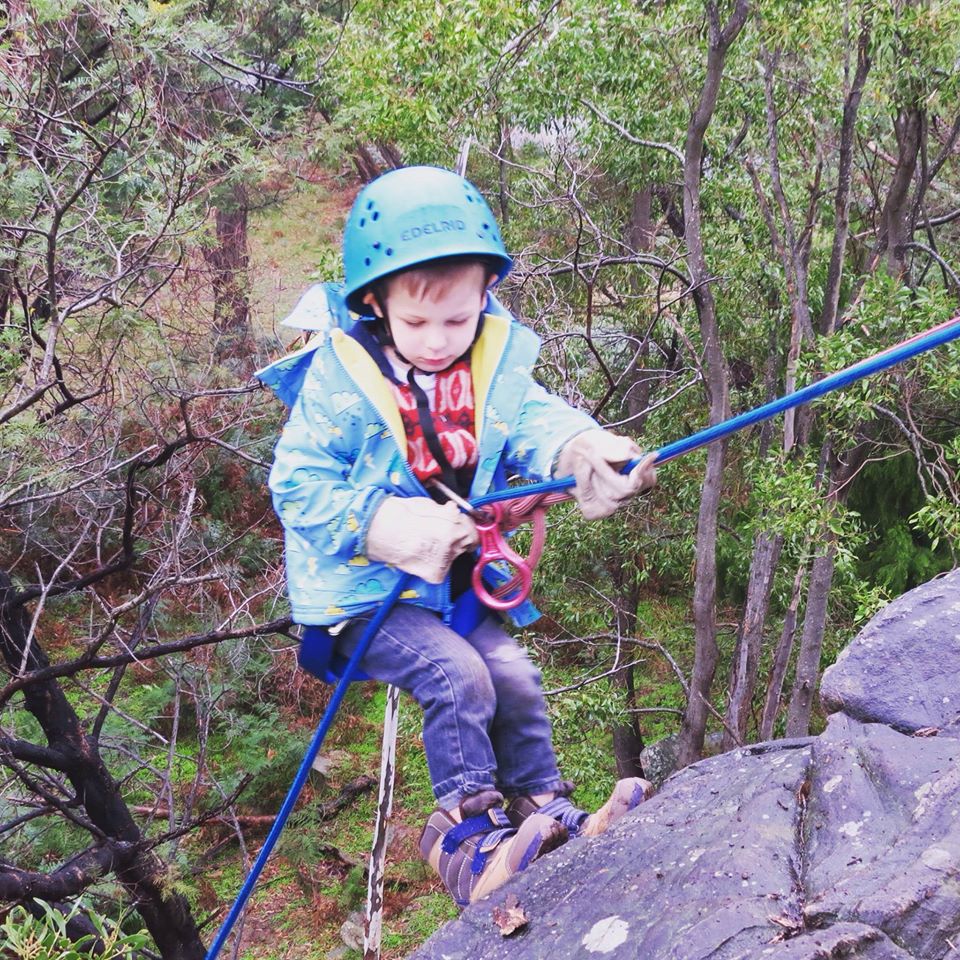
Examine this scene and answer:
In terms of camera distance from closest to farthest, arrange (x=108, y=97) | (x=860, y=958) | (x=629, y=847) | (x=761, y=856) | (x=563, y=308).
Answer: (x=860, y=958) → (x=761, y=856) → (x=629, y=847) → (x=563, y=308) → (x=108, y=97)

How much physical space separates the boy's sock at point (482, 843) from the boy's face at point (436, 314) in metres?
1.12

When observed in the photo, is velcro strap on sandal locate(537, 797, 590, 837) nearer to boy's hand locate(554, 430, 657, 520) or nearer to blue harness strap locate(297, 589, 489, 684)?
blue harness strap locate(297, 589, 489, 684)

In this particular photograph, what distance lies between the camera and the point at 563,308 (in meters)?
7.80

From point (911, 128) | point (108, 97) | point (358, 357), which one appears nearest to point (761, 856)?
point (358, 357)

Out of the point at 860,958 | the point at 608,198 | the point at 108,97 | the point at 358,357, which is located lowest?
the point at 860,958

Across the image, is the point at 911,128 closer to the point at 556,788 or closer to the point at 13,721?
the point at 556,788

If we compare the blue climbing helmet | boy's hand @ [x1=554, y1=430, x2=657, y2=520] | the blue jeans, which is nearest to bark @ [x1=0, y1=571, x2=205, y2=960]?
the blue jeans

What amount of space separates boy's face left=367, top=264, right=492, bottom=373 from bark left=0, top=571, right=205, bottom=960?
4.09 metres

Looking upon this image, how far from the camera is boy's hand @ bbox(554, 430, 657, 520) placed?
8.35 ft

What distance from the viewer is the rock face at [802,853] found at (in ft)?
7.51

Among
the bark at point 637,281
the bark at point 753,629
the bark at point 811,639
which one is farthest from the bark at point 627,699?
the bark at point 811,639

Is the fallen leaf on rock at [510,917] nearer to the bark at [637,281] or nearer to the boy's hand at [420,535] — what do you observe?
the boy's hand at [420,535]

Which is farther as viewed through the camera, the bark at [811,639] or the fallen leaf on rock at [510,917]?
the bark at [811,639]

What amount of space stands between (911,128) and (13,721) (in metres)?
7.21
